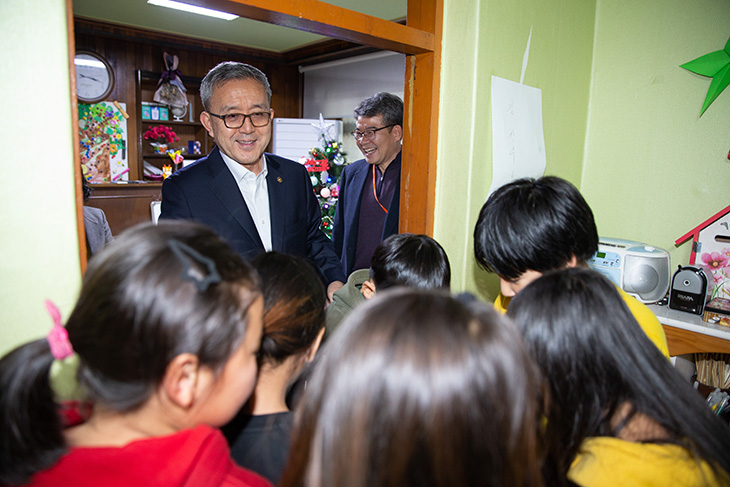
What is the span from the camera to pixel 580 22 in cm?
239

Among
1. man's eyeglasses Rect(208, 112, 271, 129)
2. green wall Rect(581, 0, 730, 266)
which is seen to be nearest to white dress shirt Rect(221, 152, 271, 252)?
man's eyeglasses Rect(208, 112, 271, 129)

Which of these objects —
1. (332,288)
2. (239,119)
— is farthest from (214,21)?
(332,288)

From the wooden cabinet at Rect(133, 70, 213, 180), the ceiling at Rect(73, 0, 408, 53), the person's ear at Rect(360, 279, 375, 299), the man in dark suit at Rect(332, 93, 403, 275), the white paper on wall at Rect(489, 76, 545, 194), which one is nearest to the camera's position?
the person's ear at Rect(360, 279, 375, 299)

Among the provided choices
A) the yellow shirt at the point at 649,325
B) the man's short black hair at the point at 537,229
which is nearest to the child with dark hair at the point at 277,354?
the man's short black hair at the point at 537,229

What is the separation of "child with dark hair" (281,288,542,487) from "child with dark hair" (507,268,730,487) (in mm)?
318

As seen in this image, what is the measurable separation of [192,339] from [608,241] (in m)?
2.16

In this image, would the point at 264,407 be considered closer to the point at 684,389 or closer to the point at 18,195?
the point at 18,195

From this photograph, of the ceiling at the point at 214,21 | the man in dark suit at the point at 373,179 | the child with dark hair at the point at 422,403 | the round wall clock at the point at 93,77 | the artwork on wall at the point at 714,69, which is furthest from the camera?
the round wall clock at the point at 93,77

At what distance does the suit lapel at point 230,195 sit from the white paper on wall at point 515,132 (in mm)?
1007

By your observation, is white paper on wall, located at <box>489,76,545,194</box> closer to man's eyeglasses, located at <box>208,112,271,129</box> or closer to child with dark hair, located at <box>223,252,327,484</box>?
man's eyeglasses, located at <box>208,112,271,129</box>

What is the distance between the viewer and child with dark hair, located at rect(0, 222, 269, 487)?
637 millimetres

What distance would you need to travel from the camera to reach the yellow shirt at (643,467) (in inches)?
31.4

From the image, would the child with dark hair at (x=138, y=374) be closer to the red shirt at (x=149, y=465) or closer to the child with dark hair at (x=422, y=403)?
the red shirt at (x=149, y=465)

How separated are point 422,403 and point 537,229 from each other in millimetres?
875
